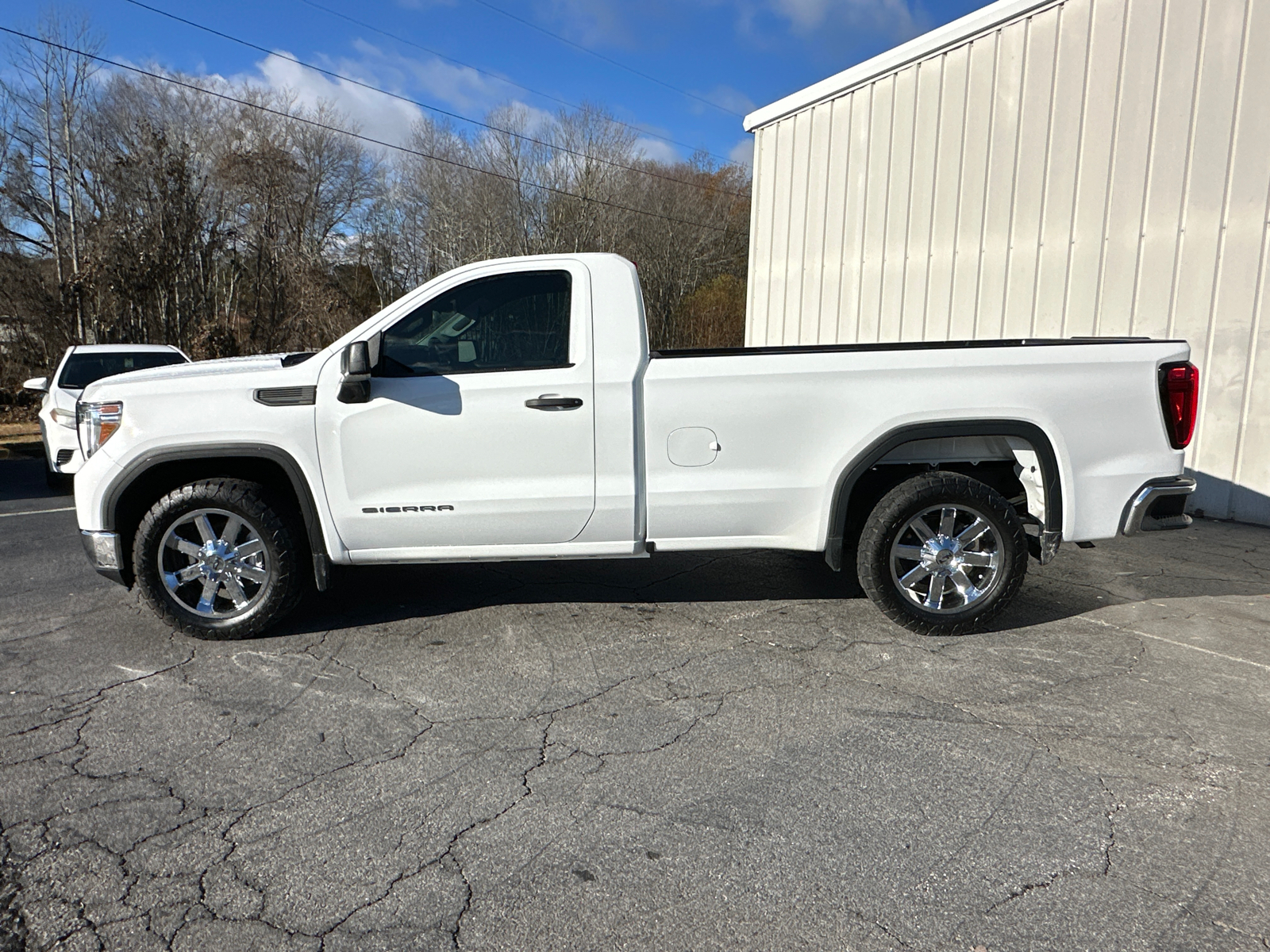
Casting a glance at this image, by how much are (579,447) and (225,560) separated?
1.97 meters

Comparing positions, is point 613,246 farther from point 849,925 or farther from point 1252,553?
point 849,925

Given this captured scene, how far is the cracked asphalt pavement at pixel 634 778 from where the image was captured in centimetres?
248

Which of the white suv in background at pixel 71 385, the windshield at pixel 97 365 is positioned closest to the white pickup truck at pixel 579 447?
the white suv in background at pixel 71 385

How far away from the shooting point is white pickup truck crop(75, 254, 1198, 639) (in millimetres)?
4520

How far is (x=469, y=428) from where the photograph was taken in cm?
451

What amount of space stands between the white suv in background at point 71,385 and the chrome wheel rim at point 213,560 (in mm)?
4930

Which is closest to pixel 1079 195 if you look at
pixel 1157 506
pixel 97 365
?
pixel 1157 506

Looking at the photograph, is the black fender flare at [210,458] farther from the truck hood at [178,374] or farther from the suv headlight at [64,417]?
the suv headlight at [64,417]

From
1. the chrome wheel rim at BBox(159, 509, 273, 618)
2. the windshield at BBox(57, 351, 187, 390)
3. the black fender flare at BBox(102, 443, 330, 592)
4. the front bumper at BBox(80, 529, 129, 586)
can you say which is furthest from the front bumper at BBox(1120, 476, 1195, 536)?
the windshield at BBox(57, 351, 187, 390)

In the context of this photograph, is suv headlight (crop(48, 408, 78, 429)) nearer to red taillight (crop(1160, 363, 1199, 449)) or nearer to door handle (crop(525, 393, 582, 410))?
door handle (crop(525, 393, 582, 410))

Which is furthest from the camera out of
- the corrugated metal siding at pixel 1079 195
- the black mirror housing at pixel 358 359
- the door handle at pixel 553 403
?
the corrugated metal siding at pixel 1079 195

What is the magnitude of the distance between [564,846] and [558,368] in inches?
97.8

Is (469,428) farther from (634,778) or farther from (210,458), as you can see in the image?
(634,778)

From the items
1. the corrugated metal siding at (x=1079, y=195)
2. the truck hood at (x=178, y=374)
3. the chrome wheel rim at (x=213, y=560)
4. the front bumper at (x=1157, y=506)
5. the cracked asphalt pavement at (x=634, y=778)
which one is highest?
the corrugated metal siding at (x=1079, y=195)
